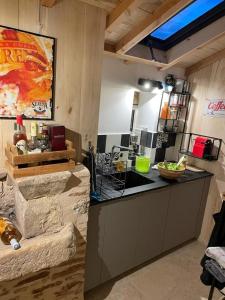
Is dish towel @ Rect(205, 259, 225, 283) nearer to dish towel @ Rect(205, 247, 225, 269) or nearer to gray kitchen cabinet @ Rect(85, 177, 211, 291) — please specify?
dish towel @ Rect(205, 247, 225, 269)

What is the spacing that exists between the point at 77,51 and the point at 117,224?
131 cm

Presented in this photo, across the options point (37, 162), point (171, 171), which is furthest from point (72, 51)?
point (171, 171)

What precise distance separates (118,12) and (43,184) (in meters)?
1.19

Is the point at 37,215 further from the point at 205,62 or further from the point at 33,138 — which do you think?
the point at 205,62

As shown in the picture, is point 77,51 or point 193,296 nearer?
point 77,51

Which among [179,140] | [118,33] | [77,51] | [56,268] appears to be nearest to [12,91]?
[77,51]

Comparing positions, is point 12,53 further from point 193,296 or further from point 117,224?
point 193,296

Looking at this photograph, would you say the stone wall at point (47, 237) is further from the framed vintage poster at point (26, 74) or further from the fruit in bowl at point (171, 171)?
the fruit in bowl at point (171, 171)

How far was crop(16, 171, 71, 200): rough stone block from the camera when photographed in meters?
1.13

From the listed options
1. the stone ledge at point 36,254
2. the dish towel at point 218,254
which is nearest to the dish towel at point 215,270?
the dish towel at point 218,254

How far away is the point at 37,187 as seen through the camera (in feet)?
3.84

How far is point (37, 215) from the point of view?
1.21 meters

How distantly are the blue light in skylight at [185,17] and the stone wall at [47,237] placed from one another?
60.1 inches

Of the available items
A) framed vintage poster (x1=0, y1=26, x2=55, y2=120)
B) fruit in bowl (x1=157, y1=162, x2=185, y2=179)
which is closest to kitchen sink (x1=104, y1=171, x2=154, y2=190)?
fruit in bowl (x1=157, y1=162, x2=185, y2=179)
